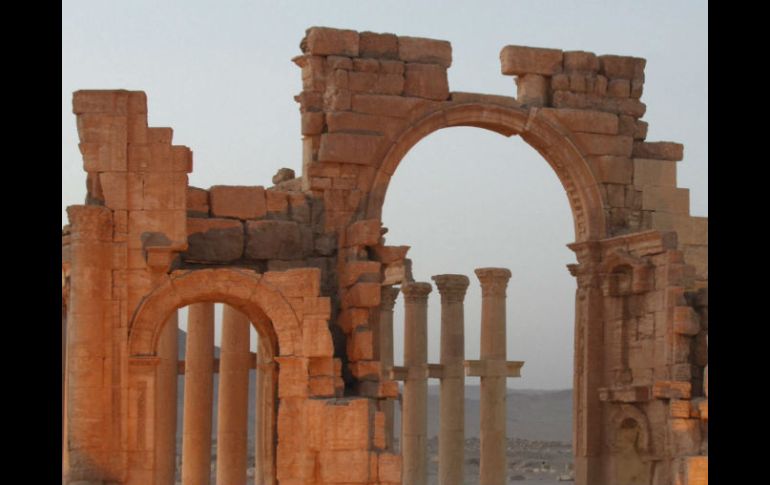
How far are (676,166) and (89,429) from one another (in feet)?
31.7

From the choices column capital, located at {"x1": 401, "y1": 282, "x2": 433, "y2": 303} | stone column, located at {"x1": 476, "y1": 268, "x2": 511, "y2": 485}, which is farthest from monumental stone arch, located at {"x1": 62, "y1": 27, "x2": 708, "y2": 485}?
column capital, located at {"x1": 401, "y1": 282, "x2": 433, "y2": 303}

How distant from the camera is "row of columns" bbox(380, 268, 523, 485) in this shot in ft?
86.6

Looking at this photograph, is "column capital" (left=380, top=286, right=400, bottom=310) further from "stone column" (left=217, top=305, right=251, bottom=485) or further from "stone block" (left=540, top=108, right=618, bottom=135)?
"stone block" (left=540, top=108, right=618, bottom=135)

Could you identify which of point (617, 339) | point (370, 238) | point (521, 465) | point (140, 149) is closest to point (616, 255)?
point (617, 339)

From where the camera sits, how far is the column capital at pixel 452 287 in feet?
90.6

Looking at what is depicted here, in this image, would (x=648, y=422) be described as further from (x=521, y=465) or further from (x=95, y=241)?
(x=521, y=465)

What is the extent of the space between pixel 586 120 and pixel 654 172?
4.34 ft

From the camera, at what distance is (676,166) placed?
22.4 metres

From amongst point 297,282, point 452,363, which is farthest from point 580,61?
point 452,363

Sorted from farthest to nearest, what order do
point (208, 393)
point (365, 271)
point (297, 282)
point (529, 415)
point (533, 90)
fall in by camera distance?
point (529, 415)
point (208, 393)
point (533, 90)
point (365, 271)
point (297, 282)

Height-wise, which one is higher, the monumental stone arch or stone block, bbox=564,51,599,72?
stone block, bbox=564,51,599,72

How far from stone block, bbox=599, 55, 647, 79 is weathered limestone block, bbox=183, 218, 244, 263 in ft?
20.2

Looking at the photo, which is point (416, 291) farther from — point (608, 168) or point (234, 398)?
point (608, 168)

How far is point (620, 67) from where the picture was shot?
22141 millimetres
